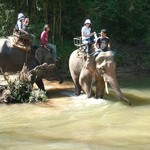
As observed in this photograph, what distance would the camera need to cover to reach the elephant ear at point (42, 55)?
15562 millimetres

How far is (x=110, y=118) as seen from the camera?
12031 millimetres

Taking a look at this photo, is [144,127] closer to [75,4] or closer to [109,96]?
[109,96]

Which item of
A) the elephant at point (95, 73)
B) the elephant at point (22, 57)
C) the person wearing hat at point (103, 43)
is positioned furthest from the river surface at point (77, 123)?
the person wearing hat at point (103, 43)

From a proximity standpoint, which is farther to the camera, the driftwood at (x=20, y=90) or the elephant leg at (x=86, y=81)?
the elephant leg at (x=86, y=81)

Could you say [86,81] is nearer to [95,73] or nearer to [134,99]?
[95,73]

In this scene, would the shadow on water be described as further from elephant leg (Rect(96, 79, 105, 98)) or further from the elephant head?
the elephant head

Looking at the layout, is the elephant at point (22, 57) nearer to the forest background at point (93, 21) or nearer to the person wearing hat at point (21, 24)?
the person wearing hat at point (21, 24)

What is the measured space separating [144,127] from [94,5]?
35.3ft

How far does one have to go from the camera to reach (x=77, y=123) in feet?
37.9

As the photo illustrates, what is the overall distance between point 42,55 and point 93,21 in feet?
18.5

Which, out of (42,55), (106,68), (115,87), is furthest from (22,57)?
(115,87)

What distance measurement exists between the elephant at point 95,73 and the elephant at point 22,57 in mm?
919

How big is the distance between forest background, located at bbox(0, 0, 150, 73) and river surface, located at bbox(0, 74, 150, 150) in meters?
4.41

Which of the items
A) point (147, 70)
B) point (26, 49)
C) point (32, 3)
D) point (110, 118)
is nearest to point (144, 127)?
point (110, 118)
